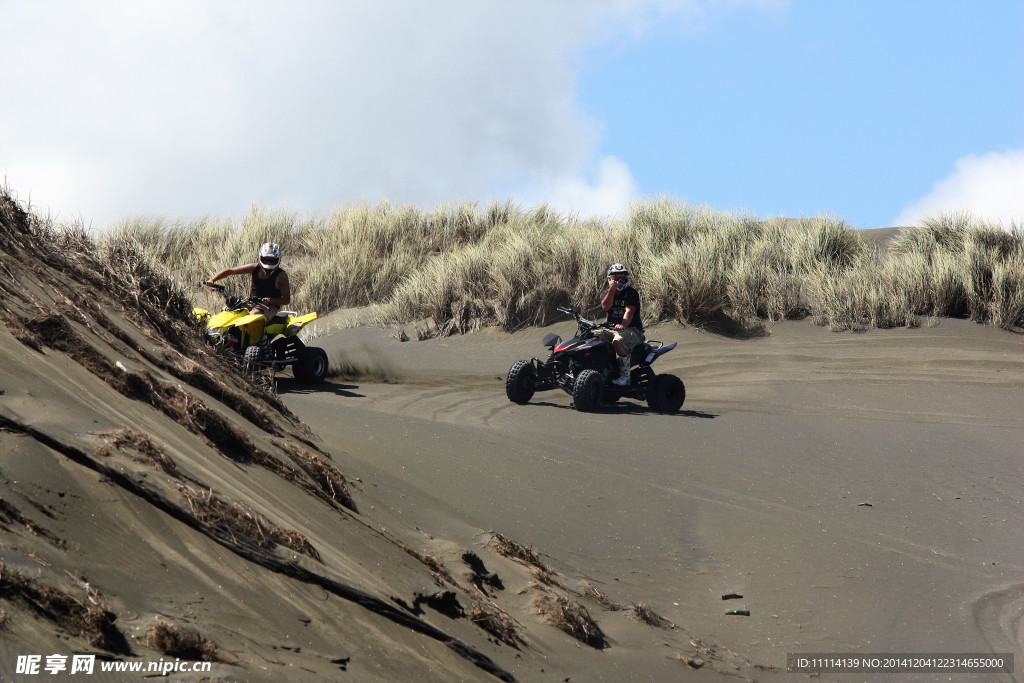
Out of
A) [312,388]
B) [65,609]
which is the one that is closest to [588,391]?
[312,388]

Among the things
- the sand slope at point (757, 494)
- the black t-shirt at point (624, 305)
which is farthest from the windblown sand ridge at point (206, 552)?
the black t-shirt at point (624, 305)

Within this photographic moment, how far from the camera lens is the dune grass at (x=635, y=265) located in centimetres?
1739

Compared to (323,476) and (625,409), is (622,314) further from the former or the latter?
(323,476)

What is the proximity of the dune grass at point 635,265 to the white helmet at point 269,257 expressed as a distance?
10.1 ft

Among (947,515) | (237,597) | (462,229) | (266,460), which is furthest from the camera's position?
(462,229)

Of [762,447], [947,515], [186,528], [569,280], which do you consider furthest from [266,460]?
[569,280]

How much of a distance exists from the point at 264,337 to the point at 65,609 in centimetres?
1039

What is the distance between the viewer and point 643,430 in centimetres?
1119

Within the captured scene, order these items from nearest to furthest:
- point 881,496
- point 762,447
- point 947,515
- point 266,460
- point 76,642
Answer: point 76,642 < point 266,460 < point 947,515 < point 881,496 < point 762,447

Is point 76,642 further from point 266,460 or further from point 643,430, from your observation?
point 643,430

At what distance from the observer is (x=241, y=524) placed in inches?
138

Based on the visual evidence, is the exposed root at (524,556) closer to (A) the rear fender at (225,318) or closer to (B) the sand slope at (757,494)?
(B) the sand slope at (757,494)

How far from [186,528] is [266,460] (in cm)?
157

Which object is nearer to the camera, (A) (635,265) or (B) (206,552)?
(B) (206,552)
